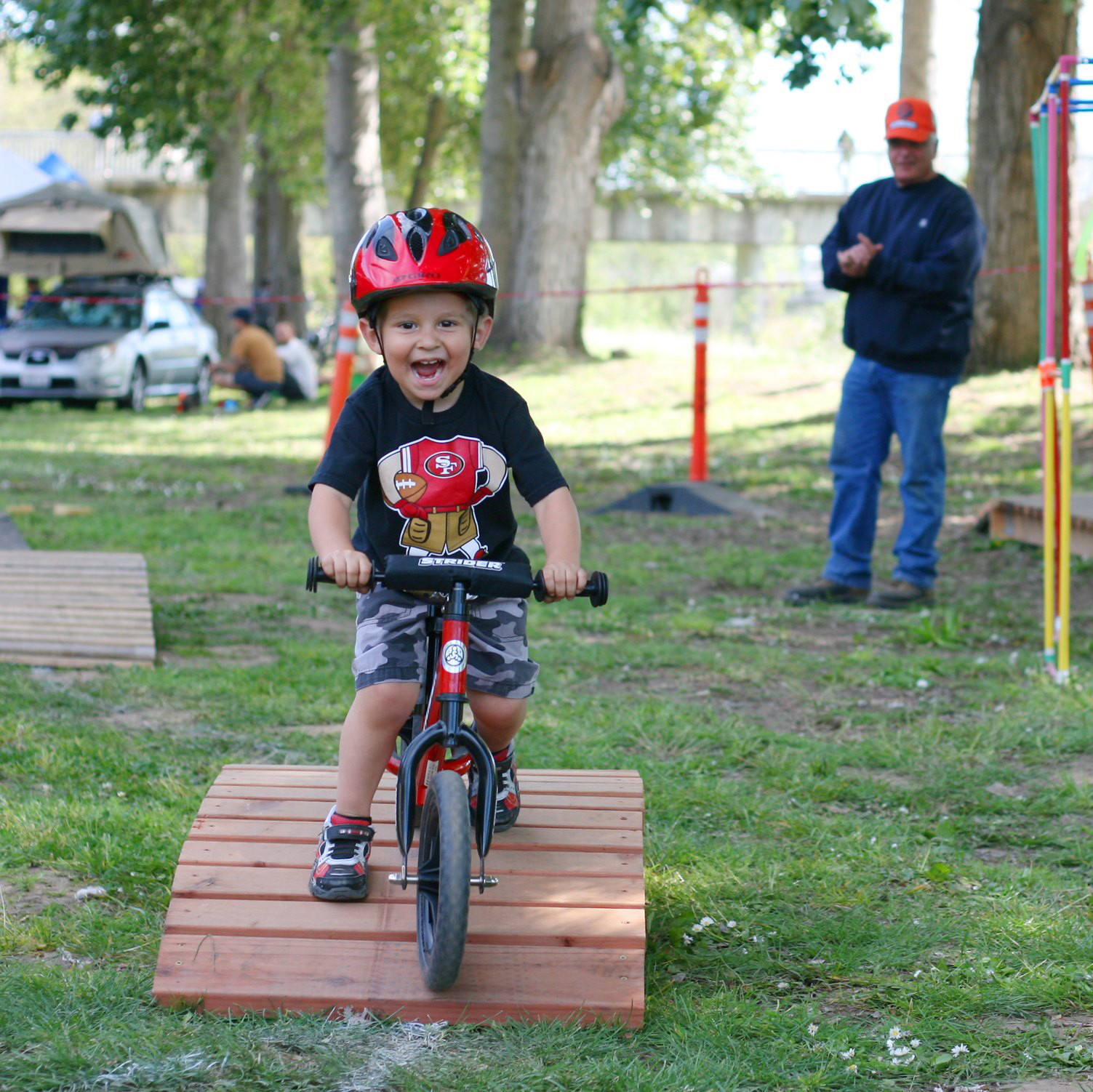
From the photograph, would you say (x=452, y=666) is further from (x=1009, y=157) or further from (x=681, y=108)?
(x=681, y=108)

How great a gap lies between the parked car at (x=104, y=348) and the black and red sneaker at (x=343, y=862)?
17.4 metres

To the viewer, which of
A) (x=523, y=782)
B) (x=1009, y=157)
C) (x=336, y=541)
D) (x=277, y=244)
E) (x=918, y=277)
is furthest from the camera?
(x=277, y=244)

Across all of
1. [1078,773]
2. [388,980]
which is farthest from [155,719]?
[1078,773]

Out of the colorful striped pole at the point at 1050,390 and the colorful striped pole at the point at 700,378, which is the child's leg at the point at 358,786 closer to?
the colorful striped pole at the point at 1050,390

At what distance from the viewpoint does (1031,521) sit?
829 centimetres

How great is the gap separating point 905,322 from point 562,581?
4602 millimetres

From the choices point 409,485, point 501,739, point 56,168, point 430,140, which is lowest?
point 501,739

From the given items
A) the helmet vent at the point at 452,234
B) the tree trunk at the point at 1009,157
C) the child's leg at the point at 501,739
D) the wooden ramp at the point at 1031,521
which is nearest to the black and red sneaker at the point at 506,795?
the child's leg at the point at 501,739

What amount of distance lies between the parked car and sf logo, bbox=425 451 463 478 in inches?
681

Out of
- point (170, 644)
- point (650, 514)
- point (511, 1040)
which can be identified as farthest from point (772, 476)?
point (511, 1040)

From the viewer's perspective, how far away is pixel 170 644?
660 cm

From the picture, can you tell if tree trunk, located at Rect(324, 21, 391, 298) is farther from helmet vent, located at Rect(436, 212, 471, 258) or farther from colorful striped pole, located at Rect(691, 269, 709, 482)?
helmet vent, located at Rect(436, 212, 471, 258)

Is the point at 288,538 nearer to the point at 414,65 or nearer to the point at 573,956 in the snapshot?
the point at 573,956

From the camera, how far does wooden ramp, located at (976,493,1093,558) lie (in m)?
7.73
